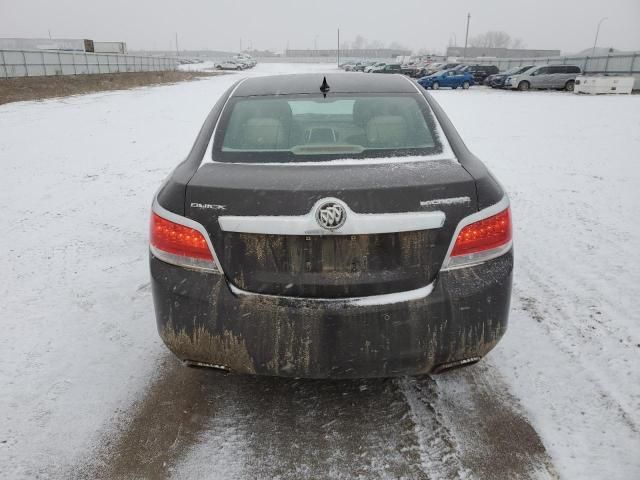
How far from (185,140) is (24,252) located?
22.8 ft

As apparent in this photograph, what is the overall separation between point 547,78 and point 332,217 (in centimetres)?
3468

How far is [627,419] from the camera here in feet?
8.13

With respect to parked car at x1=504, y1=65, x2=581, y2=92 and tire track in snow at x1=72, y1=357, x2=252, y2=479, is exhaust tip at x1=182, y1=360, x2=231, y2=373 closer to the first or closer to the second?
tire track in snow at x1=72, y1=357, x2=252, y2=479

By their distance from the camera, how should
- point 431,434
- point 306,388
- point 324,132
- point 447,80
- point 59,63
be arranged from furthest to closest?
point 447,80 < point 59,63 < point 324,132 < point 306,388 < point 431,434

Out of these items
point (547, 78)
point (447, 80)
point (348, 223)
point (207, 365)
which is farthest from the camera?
point (447, 80)

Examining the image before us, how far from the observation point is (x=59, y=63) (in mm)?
31781

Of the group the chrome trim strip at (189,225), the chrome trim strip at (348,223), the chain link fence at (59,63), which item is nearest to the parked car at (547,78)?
the chain link fence at (59,63)

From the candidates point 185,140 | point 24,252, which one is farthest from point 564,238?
point 185,140

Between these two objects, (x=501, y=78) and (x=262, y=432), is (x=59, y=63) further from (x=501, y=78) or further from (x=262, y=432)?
(x=262, y=432)

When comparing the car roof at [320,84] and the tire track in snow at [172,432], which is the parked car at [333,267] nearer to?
the tire track in snow at [172,432]

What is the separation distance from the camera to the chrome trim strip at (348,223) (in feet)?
6.62

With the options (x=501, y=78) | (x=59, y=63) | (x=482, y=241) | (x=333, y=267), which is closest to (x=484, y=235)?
(x=482, y=241)

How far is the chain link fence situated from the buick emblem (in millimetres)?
29542

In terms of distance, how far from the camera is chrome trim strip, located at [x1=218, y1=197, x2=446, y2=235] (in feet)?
6.62
